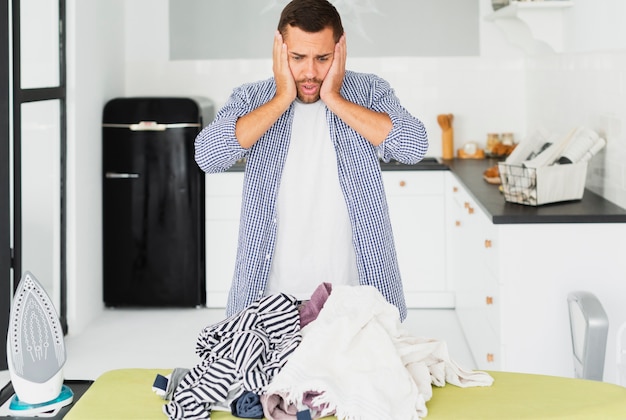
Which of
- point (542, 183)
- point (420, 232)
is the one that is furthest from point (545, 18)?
point (420, 232)

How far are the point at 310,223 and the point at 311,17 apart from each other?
0.59 metres

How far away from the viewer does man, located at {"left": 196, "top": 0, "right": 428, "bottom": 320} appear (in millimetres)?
2703

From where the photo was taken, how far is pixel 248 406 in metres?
1.93

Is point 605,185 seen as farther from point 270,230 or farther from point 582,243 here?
point 270,230

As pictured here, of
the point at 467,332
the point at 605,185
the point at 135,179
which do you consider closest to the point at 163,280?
the point at 135,179

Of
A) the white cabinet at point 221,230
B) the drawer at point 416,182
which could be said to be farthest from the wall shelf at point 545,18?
the white cabinet at point 221,230

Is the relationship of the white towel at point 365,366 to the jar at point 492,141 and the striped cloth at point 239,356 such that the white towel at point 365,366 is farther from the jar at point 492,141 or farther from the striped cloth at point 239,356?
the jar at point 492,141

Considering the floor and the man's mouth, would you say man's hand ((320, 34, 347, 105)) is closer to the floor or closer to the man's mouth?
the man's mouth

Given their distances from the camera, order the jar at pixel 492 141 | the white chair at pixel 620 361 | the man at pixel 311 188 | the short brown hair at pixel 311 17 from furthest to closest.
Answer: the jar at pixel 492 141 < the white chair at pixel 620 361 < the man at pixel 311 188 < the short brown hair at pixel 311 17

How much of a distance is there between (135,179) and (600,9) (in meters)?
2.93

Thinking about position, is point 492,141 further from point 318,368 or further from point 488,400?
point 318,368

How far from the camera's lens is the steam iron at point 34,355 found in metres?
2.06

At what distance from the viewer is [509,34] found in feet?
19.8

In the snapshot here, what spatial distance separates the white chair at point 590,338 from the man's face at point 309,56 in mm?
1103
